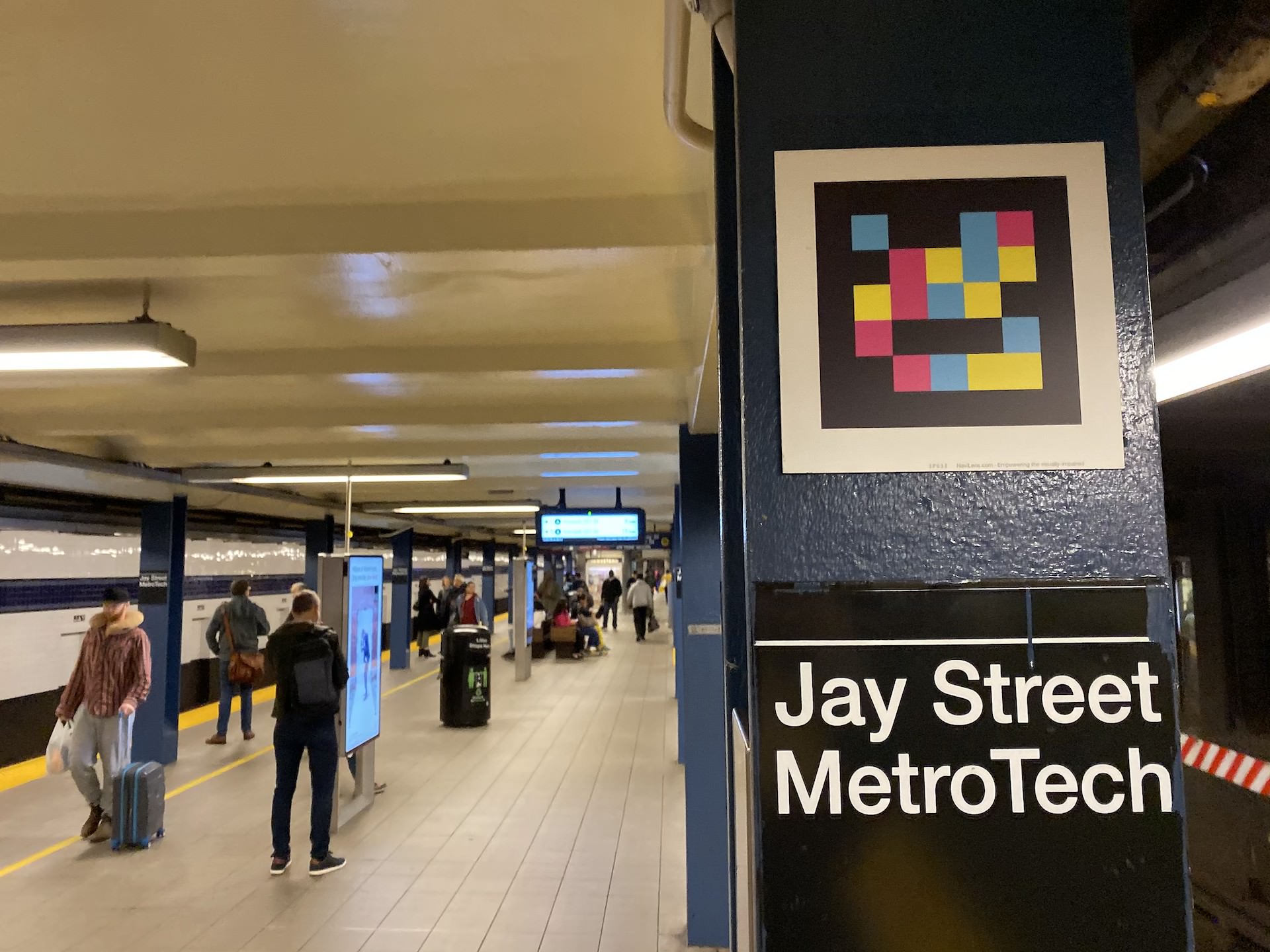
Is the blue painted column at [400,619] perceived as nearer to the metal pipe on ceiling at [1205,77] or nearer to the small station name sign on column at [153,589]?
the small station name sign on column at [153,589]

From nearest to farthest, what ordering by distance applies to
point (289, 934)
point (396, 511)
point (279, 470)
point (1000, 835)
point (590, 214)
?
point (1000, 835) → point (590, 214) → point (289, 934) → point (279, 470) → point (396, 511)

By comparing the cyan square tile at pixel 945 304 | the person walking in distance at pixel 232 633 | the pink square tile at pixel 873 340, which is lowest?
the person walking in distance at pixel 232 633

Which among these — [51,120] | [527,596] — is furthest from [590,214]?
[527,596]

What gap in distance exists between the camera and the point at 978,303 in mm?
1074

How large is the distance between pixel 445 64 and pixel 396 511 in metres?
9.67

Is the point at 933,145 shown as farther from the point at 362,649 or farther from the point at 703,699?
the point at 362,649

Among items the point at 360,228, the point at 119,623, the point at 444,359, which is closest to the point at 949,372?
the point at 360,228

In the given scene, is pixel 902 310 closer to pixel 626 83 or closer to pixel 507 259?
pixel 626 83

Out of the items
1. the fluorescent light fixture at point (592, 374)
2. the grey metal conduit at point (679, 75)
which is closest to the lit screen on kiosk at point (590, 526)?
the fluorescent light fixture at point (592, 374)

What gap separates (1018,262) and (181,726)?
33.4 feet

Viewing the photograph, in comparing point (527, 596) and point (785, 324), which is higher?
point (785, 324)

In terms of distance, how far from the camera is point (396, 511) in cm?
1109

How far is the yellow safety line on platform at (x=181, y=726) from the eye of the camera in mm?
6914

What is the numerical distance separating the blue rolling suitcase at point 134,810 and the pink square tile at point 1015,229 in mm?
5893
